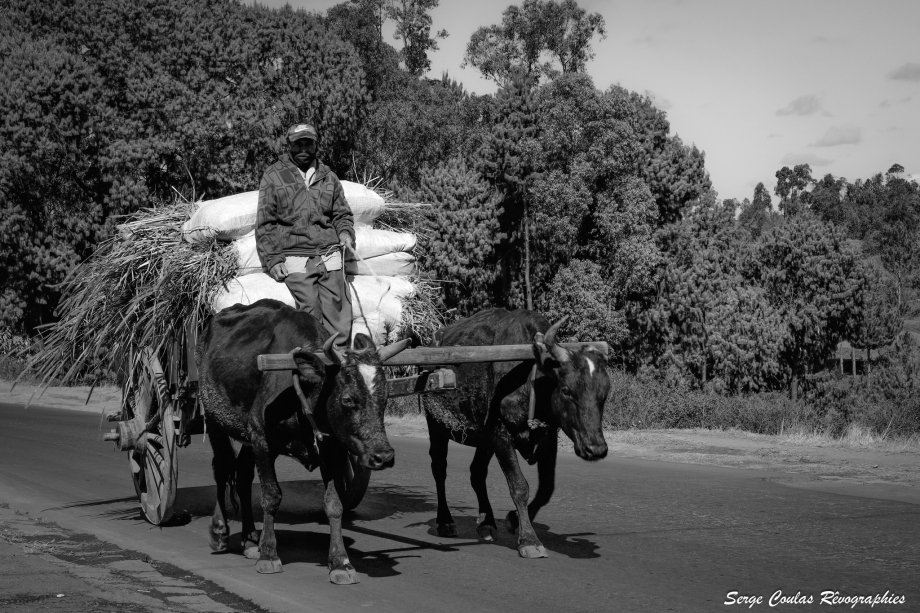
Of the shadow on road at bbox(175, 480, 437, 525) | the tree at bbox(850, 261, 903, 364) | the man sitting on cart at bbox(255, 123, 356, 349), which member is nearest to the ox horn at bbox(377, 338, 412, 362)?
the man sitting on cart at bbox(255, 123, 356, 349)

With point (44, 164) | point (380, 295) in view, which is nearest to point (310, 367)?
point (380, 295)

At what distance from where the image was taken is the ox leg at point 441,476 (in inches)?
323

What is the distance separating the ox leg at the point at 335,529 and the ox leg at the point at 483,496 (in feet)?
5.18

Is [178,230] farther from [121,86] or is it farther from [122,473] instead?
[121,86]

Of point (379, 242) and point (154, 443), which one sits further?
point (379, 242)

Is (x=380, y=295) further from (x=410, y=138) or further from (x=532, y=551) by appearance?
(x=410, y=138)

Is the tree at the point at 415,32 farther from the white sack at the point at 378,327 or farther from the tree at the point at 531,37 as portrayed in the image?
the white sack at the point at 378,327

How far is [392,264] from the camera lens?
949 cm

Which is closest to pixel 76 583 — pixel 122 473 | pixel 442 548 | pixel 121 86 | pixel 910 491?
pixel 442 548

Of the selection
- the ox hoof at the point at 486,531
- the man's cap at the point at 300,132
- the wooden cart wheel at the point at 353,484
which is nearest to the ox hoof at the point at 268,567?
the wooden cart wheel at the point at 353,484

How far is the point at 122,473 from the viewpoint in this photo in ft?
41.2

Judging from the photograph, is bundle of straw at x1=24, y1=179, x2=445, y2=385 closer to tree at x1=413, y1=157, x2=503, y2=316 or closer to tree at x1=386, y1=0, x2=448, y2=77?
tree at x1=413, y1=157, x2=503, y2=316

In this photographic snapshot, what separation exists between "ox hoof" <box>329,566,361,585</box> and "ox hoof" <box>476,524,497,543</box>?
1725mm

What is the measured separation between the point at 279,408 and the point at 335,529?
1.01 metres
